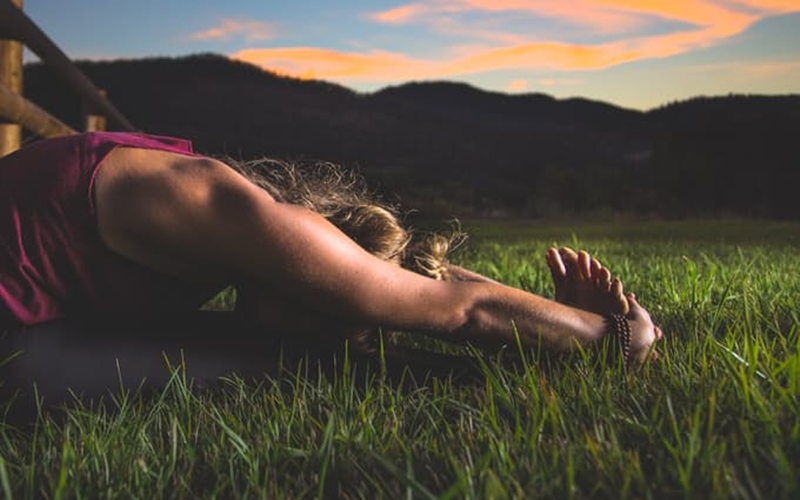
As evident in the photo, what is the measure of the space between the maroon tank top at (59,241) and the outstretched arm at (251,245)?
0.05 metres

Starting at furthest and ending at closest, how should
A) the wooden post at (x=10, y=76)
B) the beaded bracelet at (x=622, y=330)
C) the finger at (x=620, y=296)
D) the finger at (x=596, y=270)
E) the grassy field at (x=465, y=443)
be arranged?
the wooden post at (x=10, y=76)
the finger at (x=596, y=270)
the finger at (x=620, y=296)
the beaded bracelet at (x=622, y=330)
the grassy field at (x=465, y=443)

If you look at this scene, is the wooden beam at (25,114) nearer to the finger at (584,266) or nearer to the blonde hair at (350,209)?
the blonde hair at (350,209)

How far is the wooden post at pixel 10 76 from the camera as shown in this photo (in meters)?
3.90

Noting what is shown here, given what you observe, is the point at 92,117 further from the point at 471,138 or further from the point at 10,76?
the point at 471,138

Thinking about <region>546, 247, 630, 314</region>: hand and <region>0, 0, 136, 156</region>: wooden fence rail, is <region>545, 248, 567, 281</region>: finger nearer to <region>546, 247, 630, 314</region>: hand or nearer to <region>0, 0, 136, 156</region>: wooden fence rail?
<region>546, 247, 630, 314</region>: hand

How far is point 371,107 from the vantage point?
882 inches

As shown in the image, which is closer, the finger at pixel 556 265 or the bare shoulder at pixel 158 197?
the bare shoulder at pixel 158 197

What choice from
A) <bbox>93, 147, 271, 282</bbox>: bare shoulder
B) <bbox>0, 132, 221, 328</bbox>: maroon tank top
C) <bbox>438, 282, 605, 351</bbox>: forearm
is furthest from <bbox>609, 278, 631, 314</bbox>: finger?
<bbox>0, 132, 221, 328</bbox>: maroon tank top

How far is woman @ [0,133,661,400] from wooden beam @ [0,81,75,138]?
2.04m

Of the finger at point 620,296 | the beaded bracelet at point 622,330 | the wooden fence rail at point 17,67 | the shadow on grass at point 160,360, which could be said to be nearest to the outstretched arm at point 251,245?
the shadow on grass at point 160,360

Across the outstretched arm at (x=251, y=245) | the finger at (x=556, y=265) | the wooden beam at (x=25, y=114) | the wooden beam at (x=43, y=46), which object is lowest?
the finger at (x=556, y=265)

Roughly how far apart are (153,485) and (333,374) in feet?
2.61

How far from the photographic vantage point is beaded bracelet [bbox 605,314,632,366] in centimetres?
197

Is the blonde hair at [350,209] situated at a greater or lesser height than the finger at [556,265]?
greater
